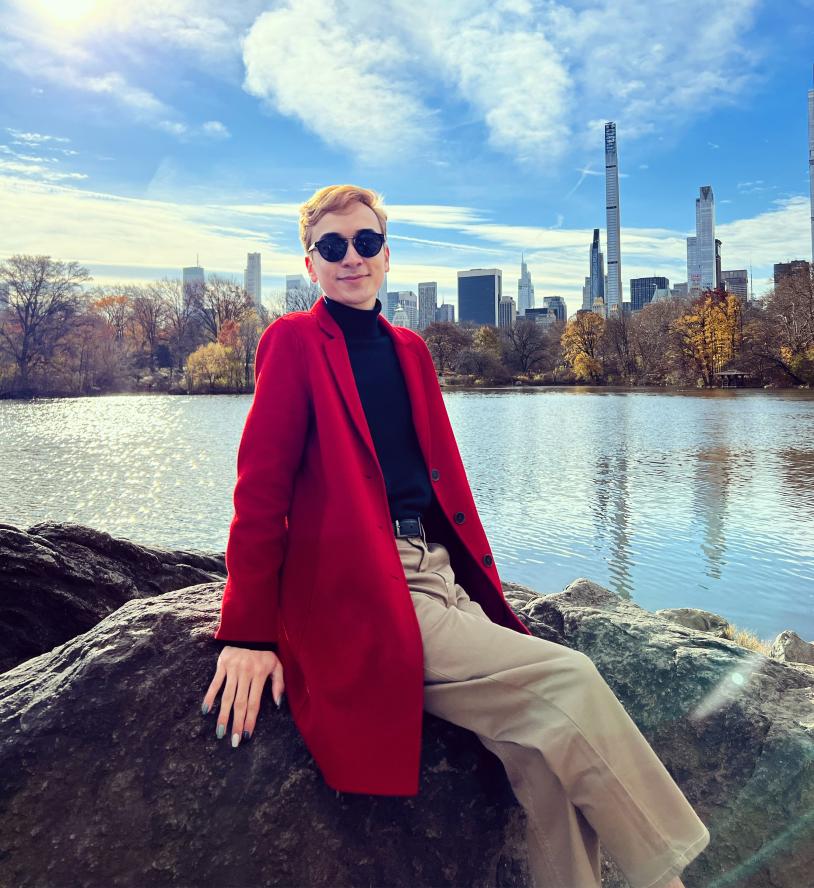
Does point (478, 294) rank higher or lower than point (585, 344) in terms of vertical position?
higher

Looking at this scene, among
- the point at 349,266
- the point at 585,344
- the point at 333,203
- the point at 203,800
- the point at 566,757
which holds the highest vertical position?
the point at 585,344

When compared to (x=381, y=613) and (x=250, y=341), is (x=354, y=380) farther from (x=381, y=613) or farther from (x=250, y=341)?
(x=250, y=341)

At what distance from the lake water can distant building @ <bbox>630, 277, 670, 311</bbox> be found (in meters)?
172

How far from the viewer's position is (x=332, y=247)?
7.60 feet

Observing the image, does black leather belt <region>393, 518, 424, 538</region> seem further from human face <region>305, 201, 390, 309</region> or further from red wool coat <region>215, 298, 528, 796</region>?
human face <region>305, 201, 390, 309</region>

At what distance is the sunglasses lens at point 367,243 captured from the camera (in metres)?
2.32

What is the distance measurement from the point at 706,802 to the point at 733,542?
693 cm

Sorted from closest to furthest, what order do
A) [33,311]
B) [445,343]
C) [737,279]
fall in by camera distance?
[33,311] < [445,343] < [737,279]

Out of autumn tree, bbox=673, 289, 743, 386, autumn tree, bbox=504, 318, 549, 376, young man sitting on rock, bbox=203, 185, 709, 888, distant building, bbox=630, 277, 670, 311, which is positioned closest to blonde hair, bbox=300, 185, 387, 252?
young man sitting on rock, bbox=203, 185, 709, 888

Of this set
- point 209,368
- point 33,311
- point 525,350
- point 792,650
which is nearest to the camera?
point 792,650

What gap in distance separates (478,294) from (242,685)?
7297 inches

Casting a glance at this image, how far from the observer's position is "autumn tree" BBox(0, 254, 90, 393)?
4275cm

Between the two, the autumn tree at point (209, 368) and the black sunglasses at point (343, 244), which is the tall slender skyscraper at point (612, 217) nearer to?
the autumn tree at point (209, 368)

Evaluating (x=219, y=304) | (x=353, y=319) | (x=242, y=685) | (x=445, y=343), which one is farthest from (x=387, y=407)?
(x=445, y=343)
